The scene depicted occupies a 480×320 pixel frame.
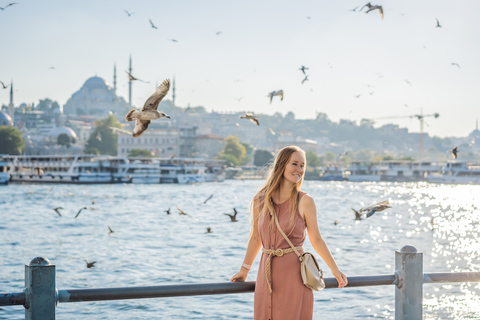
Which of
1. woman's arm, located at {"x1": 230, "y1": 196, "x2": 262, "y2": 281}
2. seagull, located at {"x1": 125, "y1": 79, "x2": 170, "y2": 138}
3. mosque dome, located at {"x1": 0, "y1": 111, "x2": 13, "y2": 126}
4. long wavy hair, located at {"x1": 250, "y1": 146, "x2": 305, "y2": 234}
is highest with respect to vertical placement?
mosque dome, located at {"x1": 0, "y1": 111, "x2": 13, "y2": 126}

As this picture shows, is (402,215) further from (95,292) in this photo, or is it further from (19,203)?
(95,292)

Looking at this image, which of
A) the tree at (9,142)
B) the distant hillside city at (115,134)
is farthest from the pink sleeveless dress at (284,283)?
the tree at (9,142)

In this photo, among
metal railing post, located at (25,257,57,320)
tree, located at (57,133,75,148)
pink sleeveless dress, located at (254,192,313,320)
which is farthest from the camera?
tree, located at (57,133,75,148)

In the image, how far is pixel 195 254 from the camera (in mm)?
18000

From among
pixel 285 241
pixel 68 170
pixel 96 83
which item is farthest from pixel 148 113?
pixel 96 83

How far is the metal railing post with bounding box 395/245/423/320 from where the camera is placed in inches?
135

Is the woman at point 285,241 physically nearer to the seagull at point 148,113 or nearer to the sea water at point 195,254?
the seagull at point 148,113

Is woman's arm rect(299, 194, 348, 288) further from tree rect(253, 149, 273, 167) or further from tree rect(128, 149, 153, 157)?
tree rect(253, 149, 273, 167)

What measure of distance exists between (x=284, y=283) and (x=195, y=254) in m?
15.0

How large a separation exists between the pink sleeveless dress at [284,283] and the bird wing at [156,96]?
3.72ft

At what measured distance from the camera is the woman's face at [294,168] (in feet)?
10.5

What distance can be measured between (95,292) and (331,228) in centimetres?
2383

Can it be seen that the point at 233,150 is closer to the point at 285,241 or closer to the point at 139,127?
the point at 139,127

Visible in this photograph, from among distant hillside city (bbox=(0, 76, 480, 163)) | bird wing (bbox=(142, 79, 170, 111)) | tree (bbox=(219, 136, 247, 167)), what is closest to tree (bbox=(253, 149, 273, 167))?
tree (bbox=(219, 136, 247, 167))
